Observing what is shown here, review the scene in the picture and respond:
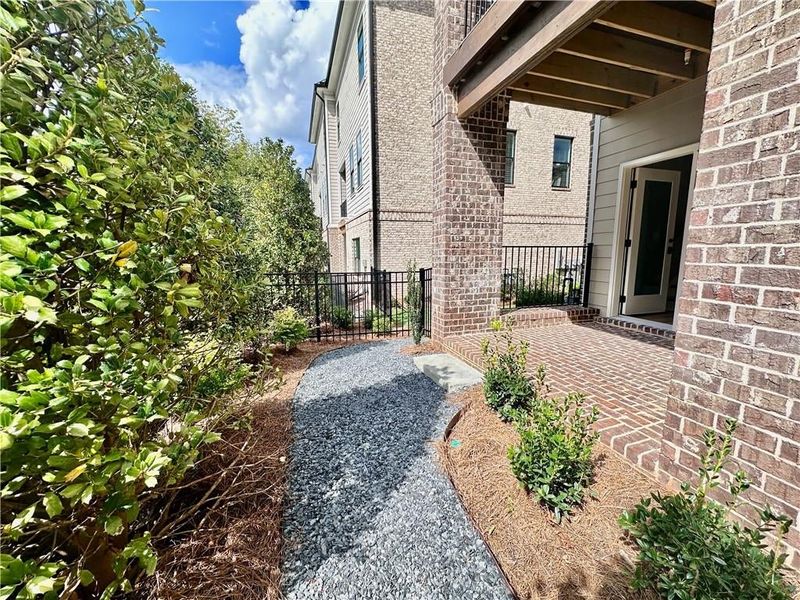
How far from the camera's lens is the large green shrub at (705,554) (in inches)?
46.1

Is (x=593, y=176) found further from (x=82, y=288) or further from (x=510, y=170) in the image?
(x=82, y=288)

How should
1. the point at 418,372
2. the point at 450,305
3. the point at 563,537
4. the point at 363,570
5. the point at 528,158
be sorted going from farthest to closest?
the point at 528,158
the point at 450,305
the point at 418,372
the point at 563,537
the point at 363,570

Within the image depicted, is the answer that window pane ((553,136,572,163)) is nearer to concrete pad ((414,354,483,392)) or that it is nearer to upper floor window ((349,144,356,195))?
upper floor window ((349,144,356,195))

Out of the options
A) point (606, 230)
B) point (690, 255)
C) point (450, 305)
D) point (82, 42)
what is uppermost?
point (82, 42)

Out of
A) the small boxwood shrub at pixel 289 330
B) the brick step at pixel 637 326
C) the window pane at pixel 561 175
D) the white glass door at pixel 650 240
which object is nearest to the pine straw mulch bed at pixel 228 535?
the small boxwood shrub at pixel 289 330

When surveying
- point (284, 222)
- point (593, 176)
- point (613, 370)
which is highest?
point (593, 176)

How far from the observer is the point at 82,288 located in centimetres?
108

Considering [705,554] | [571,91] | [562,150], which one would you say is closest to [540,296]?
[571,91]

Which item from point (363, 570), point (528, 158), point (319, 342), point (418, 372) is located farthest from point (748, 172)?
point (528, 158)

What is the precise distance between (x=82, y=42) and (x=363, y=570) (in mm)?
2651

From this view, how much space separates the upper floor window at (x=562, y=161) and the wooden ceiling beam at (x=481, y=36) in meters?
8.68

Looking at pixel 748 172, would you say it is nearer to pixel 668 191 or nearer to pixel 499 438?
pixel 499 438

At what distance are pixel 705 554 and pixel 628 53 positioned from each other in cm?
462

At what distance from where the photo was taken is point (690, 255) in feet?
6.02
